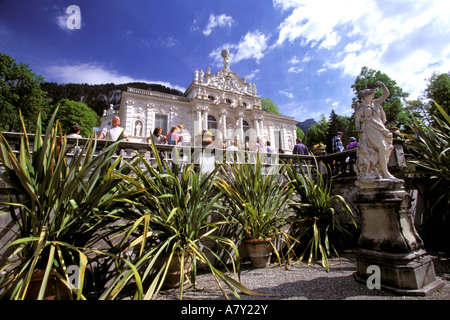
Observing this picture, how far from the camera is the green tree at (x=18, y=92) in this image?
2075cm

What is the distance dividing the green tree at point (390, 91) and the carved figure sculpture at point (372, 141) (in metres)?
25.0

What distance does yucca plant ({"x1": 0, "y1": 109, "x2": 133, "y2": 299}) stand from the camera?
175cm

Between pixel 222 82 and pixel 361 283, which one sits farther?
pixel 222 82

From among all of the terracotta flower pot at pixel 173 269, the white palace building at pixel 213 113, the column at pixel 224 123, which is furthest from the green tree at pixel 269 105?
the terracotta flower pot at pixel 173 269

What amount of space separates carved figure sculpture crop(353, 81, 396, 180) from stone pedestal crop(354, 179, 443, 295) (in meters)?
0.23

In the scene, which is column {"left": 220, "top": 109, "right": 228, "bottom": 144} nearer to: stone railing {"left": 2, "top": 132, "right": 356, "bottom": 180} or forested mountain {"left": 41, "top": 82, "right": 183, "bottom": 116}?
stone railing {"left": 2, "top": 132, "right": 356, "bottom": 180}

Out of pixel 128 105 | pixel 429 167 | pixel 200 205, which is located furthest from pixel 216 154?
pixel 128 105

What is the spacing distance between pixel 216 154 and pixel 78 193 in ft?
9.92

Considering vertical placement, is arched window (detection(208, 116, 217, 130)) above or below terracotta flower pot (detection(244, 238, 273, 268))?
above

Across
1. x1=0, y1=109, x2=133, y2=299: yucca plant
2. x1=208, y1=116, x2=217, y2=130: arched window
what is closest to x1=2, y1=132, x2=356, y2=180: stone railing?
x1=0, y1=109, x2=133, y2=299: yucca plant

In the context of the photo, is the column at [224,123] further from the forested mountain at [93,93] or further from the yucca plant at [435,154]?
the forested mountain at [93,93]

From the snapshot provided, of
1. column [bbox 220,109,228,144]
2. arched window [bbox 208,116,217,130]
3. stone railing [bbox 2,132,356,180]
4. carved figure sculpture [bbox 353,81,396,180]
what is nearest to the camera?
carved figure sculpture [bbox 353,81,396,180]
